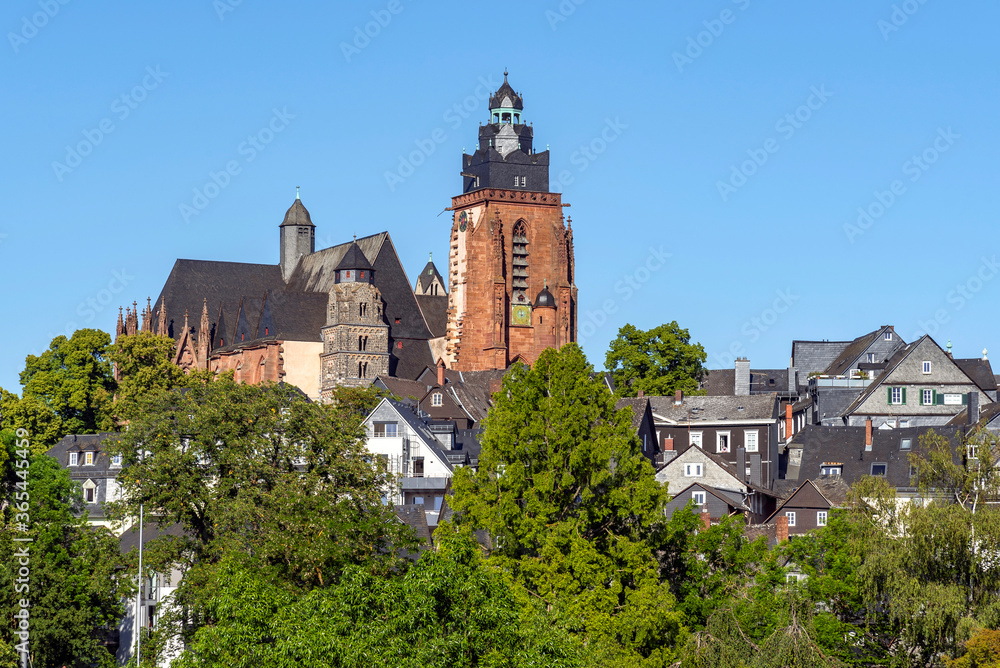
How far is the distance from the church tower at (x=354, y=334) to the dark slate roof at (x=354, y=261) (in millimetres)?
70

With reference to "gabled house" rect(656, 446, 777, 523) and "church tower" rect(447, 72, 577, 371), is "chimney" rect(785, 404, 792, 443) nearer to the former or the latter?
"gabled house" rect(656, 446, 777, 523)

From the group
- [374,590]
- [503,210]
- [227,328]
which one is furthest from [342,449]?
[227,328]

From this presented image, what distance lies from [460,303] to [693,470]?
57.0 meters

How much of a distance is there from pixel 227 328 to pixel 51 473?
241ft

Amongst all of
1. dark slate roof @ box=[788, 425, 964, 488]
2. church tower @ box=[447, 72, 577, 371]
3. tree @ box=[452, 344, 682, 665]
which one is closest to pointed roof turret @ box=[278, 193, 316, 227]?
church tower @ box=[447, 72, 577, 371]

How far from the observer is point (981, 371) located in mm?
113812

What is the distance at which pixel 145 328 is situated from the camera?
154250 millimetres

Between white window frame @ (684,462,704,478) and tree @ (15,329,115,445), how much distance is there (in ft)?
153

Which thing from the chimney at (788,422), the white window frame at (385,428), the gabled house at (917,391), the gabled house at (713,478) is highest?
the gabled house at (917,391)

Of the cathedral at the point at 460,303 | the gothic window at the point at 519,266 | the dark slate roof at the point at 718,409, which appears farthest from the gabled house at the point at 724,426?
the gothic window at the point at 519,266

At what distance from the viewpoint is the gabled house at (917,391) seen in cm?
9744

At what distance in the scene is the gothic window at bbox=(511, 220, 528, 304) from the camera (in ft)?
460

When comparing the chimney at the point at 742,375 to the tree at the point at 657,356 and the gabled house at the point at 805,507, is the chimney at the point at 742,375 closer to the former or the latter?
the tree at the point at 657,356

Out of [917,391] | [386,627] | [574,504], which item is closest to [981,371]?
[917,391]
